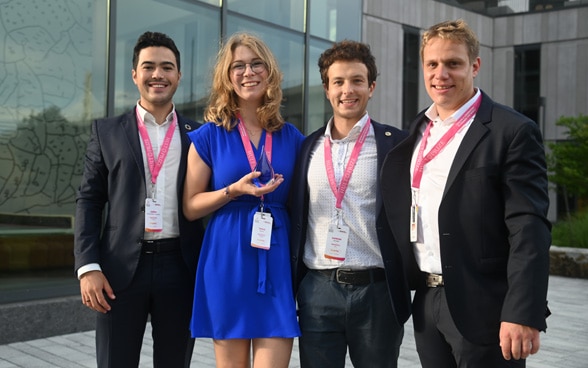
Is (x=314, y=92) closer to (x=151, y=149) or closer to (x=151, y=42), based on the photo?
(x=151, y=42)

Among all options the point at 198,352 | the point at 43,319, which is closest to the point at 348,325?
the point at 198,352

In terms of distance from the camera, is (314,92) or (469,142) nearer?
(469,142)

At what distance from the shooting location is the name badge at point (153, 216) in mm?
3004

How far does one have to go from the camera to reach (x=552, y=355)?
600 centimetres

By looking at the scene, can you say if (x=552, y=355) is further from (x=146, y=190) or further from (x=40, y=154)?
(x=40, y=154)

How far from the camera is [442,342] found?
263 cm

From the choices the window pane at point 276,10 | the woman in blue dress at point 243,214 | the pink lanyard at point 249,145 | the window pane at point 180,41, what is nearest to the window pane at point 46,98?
the window pane at point 180,41

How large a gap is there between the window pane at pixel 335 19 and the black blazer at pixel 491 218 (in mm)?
7474

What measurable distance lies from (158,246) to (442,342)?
142 centimetres

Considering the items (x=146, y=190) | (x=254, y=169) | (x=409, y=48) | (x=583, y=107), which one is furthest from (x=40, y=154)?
(x=583, y=107)

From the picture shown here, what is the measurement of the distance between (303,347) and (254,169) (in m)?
0.88

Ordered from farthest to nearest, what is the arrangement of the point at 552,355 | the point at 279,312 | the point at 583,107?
the point at 583,107 < the point at 552,355 < the point at 279,312

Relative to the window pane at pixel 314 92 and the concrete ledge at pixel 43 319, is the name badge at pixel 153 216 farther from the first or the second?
the window pane at pixel 314 92

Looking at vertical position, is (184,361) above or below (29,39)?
below
